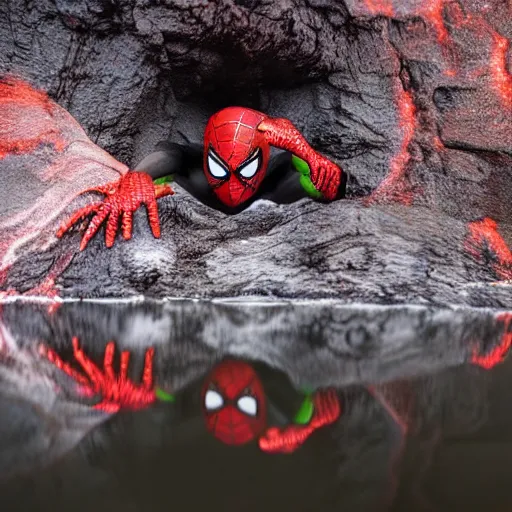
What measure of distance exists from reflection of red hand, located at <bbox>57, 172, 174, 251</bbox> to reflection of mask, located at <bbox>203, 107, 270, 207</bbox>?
189mm

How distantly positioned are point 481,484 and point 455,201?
4.16 ft

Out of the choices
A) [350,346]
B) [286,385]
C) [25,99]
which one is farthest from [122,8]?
[286,385]

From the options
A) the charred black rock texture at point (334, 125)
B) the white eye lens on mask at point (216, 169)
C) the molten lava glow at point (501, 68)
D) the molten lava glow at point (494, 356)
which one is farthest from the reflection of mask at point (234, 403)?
the molten lava glow at point (501, 68)

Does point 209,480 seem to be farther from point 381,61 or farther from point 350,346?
point 381,61

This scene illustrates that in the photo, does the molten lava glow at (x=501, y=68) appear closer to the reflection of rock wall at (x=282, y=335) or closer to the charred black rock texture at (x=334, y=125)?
the charred black rock texture at (x=334, y=125)

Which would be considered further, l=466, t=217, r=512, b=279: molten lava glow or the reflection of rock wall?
l=466, t=217, r=512, b=279: molten lava glow

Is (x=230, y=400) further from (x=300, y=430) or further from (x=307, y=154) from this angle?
(x=307, y=154)

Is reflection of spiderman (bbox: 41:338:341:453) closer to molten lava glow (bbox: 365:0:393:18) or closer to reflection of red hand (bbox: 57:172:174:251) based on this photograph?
reflection of red hand (bbox: 57:172:174:251)

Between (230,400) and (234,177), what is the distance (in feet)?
3.41

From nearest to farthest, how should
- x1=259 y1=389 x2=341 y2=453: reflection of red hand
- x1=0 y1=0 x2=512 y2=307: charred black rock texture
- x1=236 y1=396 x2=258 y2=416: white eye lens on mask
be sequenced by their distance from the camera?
1. x1=259 y1=389 x2=341 y2=453: reflection of red hand
2. x1=236 y1=396 x2=258 y2=416: white eye lens on mask
3. x1=0 y1=0 x2=512 y2=307: charred black rock texture

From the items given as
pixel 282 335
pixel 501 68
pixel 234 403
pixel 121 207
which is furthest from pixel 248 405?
pixel 501 68

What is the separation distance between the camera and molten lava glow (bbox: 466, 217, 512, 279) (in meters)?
1.57

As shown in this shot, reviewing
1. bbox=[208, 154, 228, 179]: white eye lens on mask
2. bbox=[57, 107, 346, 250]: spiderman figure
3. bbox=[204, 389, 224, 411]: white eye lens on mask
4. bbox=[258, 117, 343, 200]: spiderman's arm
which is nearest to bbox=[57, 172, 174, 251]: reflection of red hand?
bbox=[57, 107, 346, 250]: spiderman figure

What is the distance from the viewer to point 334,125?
1.74 m
